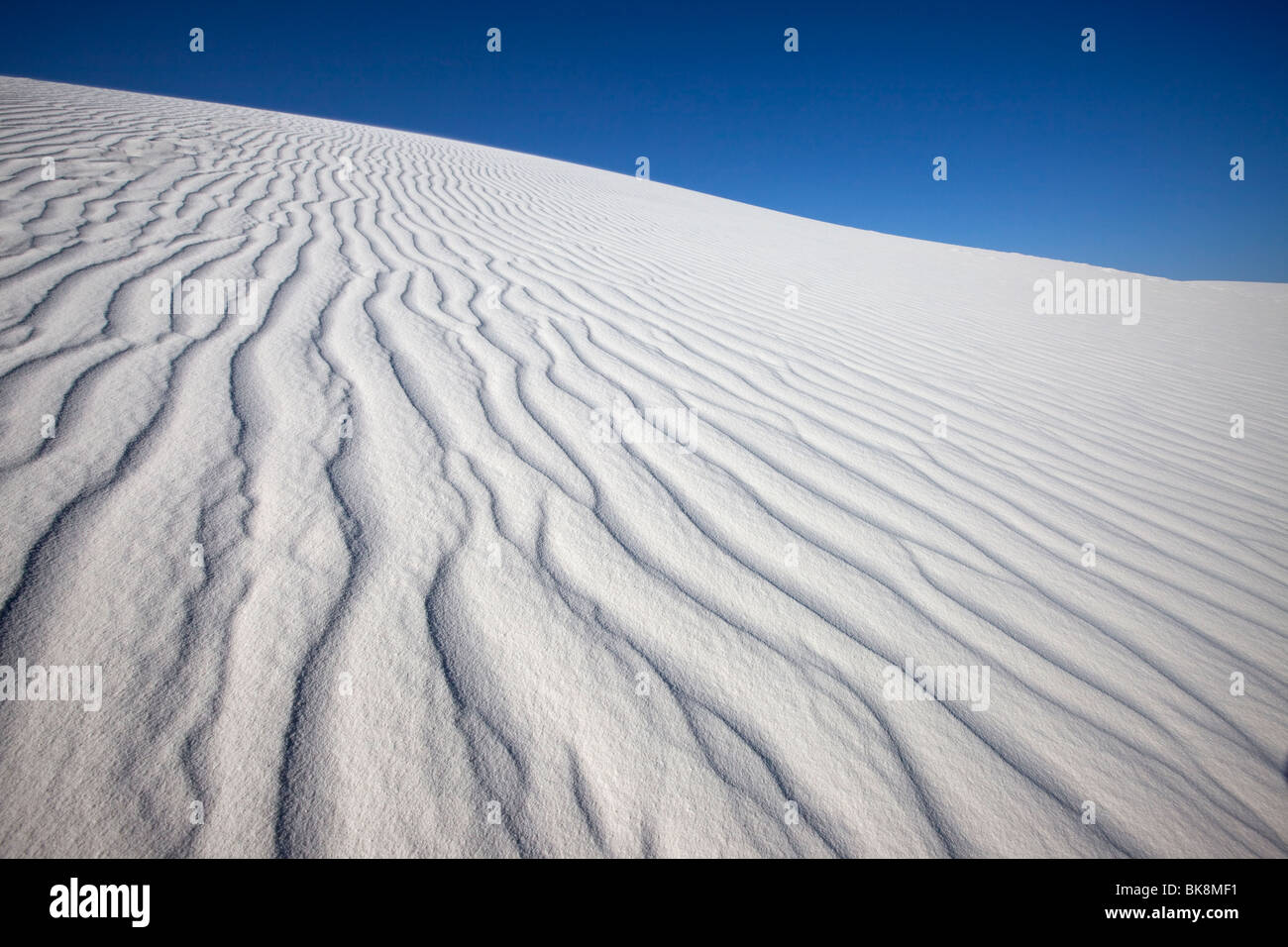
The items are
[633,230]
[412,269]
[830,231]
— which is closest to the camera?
[412,269]

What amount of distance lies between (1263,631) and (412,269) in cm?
473

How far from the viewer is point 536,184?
10.6 meters

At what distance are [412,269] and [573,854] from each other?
3.88 meters

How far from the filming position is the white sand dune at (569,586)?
115cm

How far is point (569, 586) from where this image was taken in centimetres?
162

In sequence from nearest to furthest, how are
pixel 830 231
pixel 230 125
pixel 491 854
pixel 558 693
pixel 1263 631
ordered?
1. pixel 491 854
2. pixel 558 693
3. pixel 1263 631
4. pixel 230 125
5. pixel 830 231

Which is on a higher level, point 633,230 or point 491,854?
point 633,230

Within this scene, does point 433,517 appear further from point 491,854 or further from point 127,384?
point 127,384

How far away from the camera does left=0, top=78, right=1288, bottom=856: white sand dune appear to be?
115 centimetres

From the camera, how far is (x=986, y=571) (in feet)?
6.60

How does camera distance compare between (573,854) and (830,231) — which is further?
(830,231)

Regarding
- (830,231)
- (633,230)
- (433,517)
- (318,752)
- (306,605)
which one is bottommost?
(318,752)

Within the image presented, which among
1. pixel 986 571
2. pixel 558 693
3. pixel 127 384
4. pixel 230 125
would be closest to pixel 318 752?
pixel 558 693
